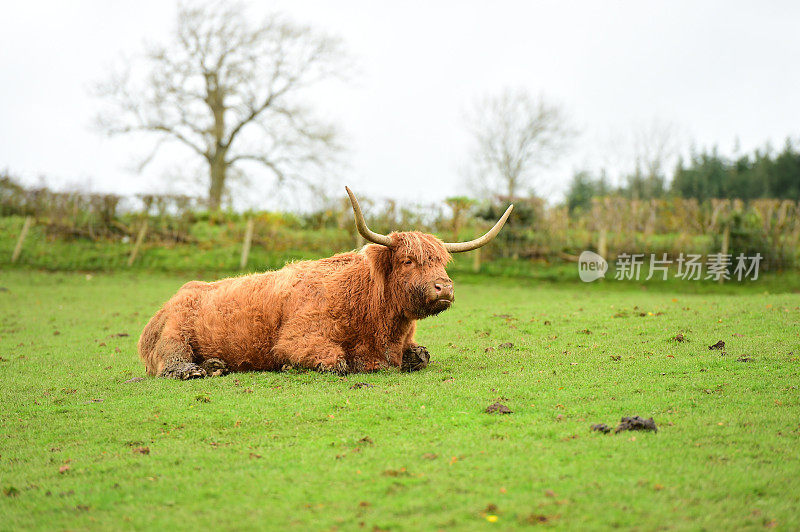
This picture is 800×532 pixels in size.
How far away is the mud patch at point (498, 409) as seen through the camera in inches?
254

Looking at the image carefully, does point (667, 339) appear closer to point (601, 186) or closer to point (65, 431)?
point (65, 431)

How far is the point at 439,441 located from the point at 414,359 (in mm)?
3154

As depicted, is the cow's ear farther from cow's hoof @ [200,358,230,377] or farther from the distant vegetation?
the distant vegetation

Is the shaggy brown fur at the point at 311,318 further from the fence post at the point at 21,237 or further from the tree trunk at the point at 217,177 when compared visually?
the tree trunk at the point at 217,177

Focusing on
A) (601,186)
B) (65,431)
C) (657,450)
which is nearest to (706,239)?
(657,450)

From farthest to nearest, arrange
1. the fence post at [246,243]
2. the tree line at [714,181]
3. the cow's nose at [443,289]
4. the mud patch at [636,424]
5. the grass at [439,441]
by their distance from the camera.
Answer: the tree line at [714,181]
the fence post at [246,243]
the cow's nose at [443,289]
the mud patch at [636,424]
the grass at [439,441]

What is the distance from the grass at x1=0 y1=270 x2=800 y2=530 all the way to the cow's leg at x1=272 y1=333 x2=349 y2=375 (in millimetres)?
267

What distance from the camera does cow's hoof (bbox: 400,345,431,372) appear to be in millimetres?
8781

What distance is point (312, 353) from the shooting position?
855cm

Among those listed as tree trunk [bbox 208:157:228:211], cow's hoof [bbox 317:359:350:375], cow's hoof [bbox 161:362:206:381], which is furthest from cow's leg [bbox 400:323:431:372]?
tree trunk [bbox 208:157:228:211]

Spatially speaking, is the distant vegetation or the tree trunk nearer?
the distant vegetation

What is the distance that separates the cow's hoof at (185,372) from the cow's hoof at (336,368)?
1591mm

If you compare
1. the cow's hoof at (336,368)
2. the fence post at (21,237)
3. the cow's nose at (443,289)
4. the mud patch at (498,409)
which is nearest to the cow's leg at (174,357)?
the cow's hoof at (336,368)

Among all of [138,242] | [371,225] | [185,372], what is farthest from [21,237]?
[185,372]
